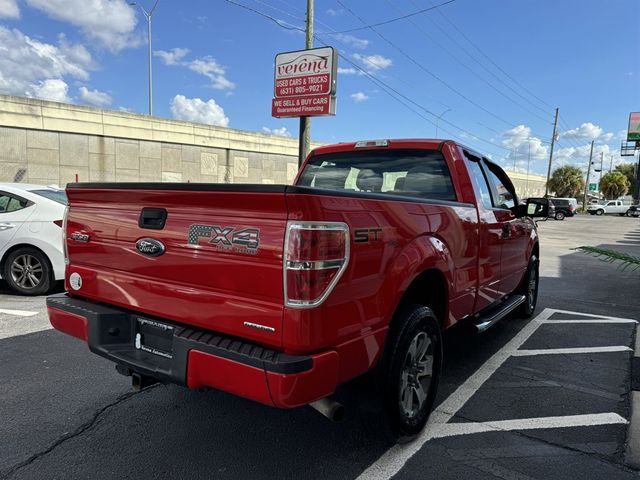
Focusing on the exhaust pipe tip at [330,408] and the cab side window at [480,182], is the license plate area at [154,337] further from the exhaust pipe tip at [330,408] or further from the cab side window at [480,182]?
the cab side window at [480,182]

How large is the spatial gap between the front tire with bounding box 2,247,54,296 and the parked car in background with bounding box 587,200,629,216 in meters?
65.2

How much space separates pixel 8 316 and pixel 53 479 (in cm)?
380

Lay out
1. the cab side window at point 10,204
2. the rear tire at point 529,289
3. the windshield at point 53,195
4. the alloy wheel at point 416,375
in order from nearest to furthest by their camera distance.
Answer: the alloy wheel at point 416,375 < the rear tire at point 529,289 < the cab side window at point 10,204 < the windshield at point 53,195

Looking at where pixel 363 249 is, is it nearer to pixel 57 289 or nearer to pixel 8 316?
pixel 8 316

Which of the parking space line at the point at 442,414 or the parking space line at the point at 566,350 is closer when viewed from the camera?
the parking space line at the point at 442,414

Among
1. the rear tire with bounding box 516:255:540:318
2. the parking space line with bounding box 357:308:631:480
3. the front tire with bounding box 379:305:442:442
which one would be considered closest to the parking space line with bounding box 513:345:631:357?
the parking space line with bounding box 357:308:631:480

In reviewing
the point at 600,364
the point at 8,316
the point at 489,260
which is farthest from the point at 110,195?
the point at 600,364

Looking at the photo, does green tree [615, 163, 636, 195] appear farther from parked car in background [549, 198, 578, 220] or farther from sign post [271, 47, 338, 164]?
sign post [271, 47, 338, 164]

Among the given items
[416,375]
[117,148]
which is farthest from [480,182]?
[117,148]

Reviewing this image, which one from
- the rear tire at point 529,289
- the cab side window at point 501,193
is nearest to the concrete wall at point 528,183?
the rear tire at point 529,289

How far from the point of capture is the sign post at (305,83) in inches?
615

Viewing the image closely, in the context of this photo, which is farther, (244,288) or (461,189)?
(461,189)

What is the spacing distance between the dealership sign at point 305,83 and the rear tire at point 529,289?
1059 cm

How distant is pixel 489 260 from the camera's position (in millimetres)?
4164
